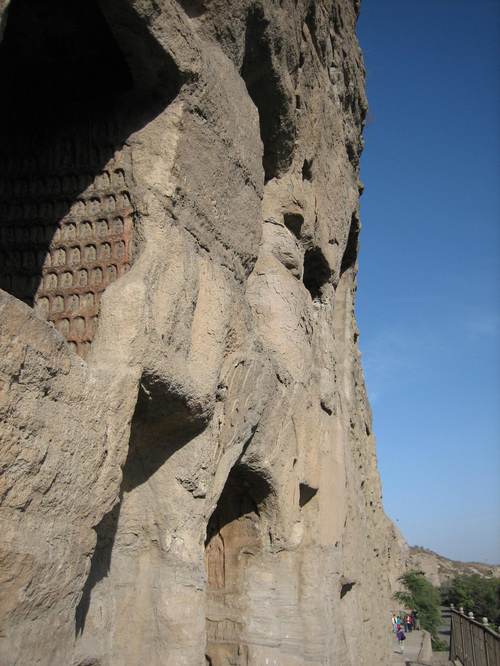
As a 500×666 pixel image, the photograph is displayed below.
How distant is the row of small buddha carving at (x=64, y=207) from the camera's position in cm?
365

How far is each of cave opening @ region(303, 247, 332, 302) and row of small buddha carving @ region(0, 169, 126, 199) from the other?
2.96 meters

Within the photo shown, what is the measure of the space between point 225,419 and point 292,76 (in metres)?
2.90

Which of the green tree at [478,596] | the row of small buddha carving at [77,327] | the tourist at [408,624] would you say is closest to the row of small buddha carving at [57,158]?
the row of small buddha carving at [77,327]

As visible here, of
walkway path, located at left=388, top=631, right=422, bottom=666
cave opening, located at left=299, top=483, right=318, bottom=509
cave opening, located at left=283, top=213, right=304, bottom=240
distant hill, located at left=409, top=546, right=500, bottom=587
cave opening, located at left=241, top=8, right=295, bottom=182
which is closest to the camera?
cave opening, located at left=241, top=8, right=295, bottom=182

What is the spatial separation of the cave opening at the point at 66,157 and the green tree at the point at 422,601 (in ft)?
61.6

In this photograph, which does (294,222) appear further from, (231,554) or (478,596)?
(478,596)

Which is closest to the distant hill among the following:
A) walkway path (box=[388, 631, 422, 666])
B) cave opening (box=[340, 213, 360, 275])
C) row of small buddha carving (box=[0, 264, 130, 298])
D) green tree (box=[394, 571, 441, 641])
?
green tree (box=[394, 571, 441, 641])

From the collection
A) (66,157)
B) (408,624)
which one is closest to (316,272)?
(66,157)

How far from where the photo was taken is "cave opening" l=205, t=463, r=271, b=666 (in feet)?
15.3

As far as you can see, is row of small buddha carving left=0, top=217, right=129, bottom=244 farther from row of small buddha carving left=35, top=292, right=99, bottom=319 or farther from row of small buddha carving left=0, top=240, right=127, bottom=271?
row of small buddha carving left=35, top=292, right=99, bottom=319

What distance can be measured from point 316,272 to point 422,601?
55.6 ft

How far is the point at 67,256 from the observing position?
3.73 metres

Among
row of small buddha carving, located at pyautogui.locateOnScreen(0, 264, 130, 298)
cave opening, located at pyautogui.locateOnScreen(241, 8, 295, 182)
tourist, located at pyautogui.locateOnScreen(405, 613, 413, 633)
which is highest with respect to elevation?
cave opening, located at pyautogui.locateOnScreen(241, 8, 295, 182)

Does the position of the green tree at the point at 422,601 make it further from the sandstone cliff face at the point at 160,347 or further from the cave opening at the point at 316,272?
the sandstone cliff face at the point at 160,347
